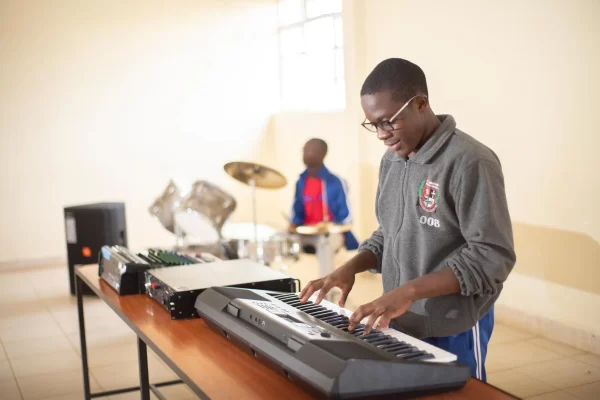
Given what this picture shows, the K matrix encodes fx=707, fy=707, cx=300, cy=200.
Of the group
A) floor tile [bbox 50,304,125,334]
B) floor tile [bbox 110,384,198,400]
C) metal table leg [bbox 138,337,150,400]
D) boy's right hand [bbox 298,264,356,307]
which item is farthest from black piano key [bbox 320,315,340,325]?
floor tile [bbox 50,304,125,334]

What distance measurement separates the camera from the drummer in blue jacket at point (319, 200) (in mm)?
5258

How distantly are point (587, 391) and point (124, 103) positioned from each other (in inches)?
232

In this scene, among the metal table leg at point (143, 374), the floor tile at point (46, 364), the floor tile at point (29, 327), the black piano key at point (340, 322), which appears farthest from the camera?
the floor tile at point (29, 327)

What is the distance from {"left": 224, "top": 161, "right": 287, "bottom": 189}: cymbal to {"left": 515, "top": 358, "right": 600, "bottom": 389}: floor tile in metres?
2.26

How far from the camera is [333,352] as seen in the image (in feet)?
4.99

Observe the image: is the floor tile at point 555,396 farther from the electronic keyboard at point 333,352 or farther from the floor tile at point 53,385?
the floor tile at point 53,385

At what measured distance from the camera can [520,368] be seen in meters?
4.06

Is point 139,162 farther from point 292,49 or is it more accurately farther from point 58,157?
point 292,49

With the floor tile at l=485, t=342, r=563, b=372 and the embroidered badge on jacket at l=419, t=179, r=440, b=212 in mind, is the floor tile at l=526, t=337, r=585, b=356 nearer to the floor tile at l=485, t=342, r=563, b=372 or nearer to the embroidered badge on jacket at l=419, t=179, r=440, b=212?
the floor tile at l=485, t=342, r=563, b=372

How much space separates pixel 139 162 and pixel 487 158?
674cm

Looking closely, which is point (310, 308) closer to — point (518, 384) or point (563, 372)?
point (518, 384)

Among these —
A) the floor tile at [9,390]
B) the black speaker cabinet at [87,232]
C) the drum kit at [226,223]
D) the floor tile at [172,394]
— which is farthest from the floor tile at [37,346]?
the black speaker cabinet at [87,232]

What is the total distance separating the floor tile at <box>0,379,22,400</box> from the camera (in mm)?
3832

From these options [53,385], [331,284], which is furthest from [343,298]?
[53,385]
